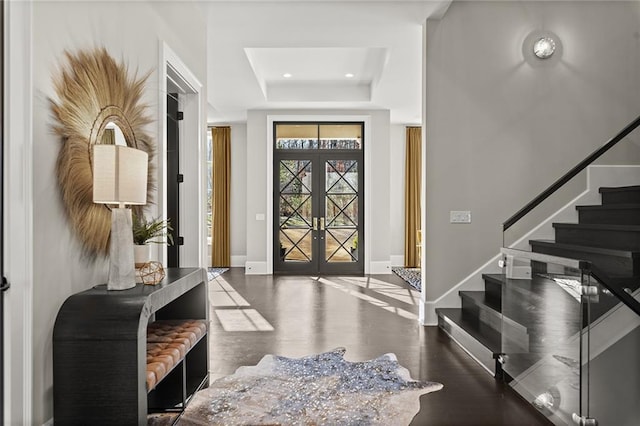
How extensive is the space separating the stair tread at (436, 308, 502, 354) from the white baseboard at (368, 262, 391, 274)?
12.9ft

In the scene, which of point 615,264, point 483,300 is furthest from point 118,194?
point 483,300

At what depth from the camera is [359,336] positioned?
4.26m

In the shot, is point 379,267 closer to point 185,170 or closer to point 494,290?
point 494,290

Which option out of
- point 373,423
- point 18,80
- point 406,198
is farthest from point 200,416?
point 406,198

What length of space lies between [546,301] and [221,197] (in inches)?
313

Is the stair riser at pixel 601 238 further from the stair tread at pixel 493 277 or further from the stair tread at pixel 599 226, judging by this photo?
the stair tread at pixel 493 277

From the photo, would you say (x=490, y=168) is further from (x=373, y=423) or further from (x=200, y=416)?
(x=200, y=416)

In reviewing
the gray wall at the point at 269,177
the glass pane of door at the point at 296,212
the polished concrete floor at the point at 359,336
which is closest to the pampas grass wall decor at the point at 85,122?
the polished concrete floor at the point at 359,336

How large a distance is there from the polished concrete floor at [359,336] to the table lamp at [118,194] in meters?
1.40

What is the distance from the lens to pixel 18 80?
1813mm

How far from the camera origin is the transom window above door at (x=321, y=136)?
871 centimetres

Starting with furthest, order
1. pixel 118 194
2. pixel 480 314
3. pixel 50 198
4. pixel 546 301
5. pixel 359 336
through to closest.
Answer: pixel 359 336, pixel 480 314, pixel 546 301, pixel 118 194, pixel 50 198

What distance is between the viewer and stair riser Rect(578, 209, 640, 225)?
3623 mm

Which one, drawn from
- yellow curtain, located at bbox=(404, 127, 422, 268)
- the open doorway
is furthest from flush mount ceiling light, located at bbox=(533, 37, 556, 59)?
yellow curtain, located at bbox=(404, 127, 422, 268)
